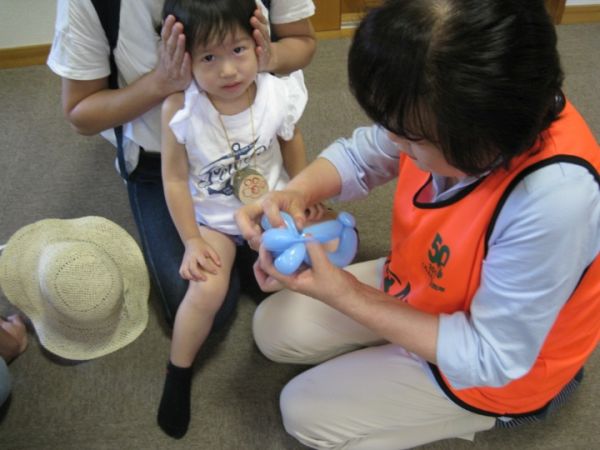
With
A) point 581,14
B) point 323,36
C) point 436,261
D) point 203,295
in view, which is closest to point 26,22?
point 323,36

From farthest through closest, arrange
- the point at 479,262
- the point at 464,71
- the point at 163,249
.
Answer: the point at 163,249 → the point at 479,262 → the point at 464,71

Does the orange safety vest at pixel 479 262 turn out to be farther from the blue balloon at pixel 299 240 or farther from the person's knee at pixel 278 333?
the person's knee at pixel 278 333

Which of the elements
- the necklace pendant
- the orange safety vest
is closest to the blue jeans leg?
the necklace pendant

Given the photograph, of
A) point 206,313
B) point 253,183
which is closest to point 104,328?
point 206,313

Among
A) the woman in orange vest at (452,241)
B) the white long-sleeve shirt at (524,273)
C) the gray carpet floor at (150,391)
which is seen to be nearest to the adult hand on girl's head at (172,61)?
the woman in orange vest at (452,241)

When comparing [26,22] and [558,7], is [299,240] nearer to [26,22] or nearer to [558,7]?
[26,22]

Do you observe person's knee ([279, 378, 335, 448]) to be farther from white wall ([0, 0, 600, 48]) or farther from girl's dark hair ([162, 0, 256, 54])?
white wall ([0, 0, 600, 48])

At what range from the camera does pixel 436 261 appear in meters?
0.82

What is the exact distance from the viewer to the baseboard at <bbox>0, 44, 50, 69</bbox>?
2.28 meters

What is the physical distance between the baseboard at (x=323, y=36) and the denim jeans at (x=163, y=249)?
132 centimetres

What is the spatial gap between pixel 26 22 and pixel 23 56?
0.15 metres

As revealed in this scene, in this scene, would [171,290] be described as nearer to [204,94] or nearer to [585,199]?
[204,94]

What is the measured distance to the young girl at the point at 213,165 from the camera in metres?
1.05

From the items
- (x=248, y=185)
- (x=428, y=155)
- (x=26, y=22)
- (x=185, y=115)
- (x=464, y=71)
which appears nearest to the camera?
(x=464, y=71)
